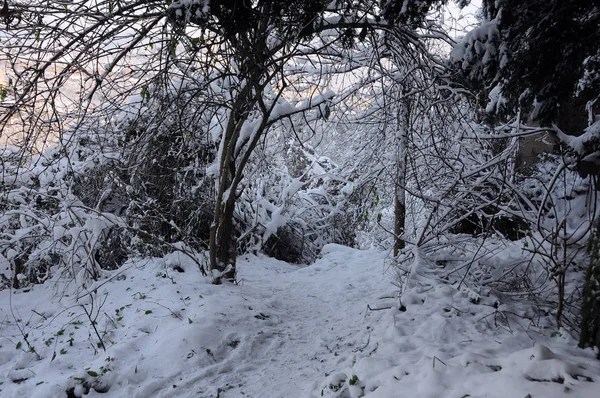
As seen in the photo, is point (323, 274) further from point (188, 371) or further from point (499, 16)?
point (499, 16)

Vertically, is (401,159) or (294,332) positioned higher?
(401,159)

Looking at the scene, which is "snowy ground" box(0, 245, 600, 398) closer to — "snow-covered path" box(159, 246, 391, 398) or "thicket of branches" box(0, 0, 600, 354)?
"snow-covered path" box(159, 246, 391, 398)

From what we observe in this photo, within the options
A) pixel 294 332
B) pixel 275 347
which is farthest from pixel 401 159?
pixel 275 347

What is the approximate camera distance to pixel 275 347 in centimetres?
420

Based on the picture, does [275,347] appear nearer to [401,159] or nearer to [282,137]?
[401,159]

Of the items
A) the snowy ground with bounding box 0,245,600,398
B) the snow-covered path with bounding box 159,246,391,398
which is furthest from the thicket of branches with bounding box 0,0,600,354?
the snow-covered path with bounding box 159,246,391,398

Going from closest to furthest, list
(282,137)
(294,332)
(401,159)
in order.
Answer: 1. (294,332)
2. (401,159)
3. (282,137)

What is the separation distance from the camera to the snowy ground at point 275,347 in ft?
8.41

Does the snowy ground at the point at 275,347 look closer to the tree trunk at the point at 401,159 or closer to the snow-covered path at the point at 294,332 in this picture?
the snow-covered path at the point at 294,332

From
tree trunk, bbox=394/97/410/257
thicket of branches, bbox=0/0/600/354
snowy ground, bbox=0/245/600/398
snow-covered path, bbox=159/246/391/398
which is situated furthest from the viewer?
tree trunk, bbox=394/97/410/257

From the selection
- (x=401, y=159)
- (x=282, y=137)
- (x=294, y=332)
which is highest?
(x=282, y=137)

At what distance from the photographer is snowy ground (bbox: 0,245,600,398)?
2.56 meters

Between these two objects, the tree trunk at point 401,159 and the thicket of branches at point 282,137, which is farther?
the tree trunk at point 401,159

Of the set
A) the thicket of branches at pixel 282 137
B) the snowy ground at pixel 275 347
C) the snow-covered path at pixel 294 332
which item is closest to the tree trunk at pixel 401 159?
the thicket of branches at pixel 282 137
